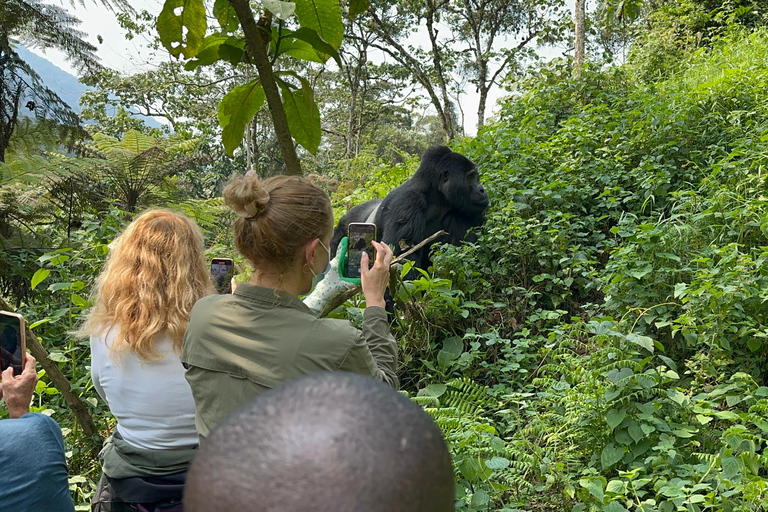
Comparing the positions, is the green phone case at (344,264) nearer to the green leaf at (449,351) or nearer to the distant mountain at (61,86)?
the green leaf at (449,351)

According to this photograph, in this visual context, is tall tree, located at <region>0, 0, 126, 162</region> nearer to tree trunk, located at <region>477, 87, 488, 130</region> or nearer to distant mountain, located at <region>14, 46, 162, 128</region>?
distant mountain, located at <region>14, 46, 162, 128</region>

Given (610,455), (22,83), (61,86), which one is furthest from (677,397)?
(61,86)

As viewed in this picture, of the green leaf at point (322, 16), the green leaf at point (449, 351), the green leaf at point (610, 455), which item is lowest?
the green leaf at point (610, 455)

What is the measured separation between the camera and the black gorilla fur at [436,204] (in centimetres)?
474

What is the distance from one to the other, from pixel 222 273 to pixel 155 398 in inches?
20.9

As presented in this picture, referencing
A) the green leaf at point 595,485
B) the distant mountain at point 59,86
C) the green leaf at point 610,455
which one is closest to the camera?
the green leaf at point 595,485

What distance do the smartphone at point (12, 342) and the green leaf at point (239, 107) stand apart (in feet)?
2.60

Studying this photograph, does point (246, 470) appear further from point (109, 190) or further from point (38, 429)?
point (109, 190)

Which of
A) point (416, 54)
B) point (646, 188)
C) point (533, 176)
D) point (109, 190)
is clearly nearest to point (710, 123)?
point (646, 188)

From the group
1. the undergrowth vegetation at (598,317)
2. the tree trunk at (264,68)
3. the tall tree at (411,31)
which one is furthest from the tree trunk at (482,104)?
the tree trunk at (264,68)

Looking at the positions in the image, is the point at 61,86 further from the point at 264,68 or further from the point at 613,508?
the point at 613,508

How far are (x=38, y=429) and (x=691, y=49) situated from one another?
29.1 feet

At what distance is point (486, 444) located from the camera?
90.0 inches

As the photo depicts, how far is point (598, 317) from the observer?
10.4ft
